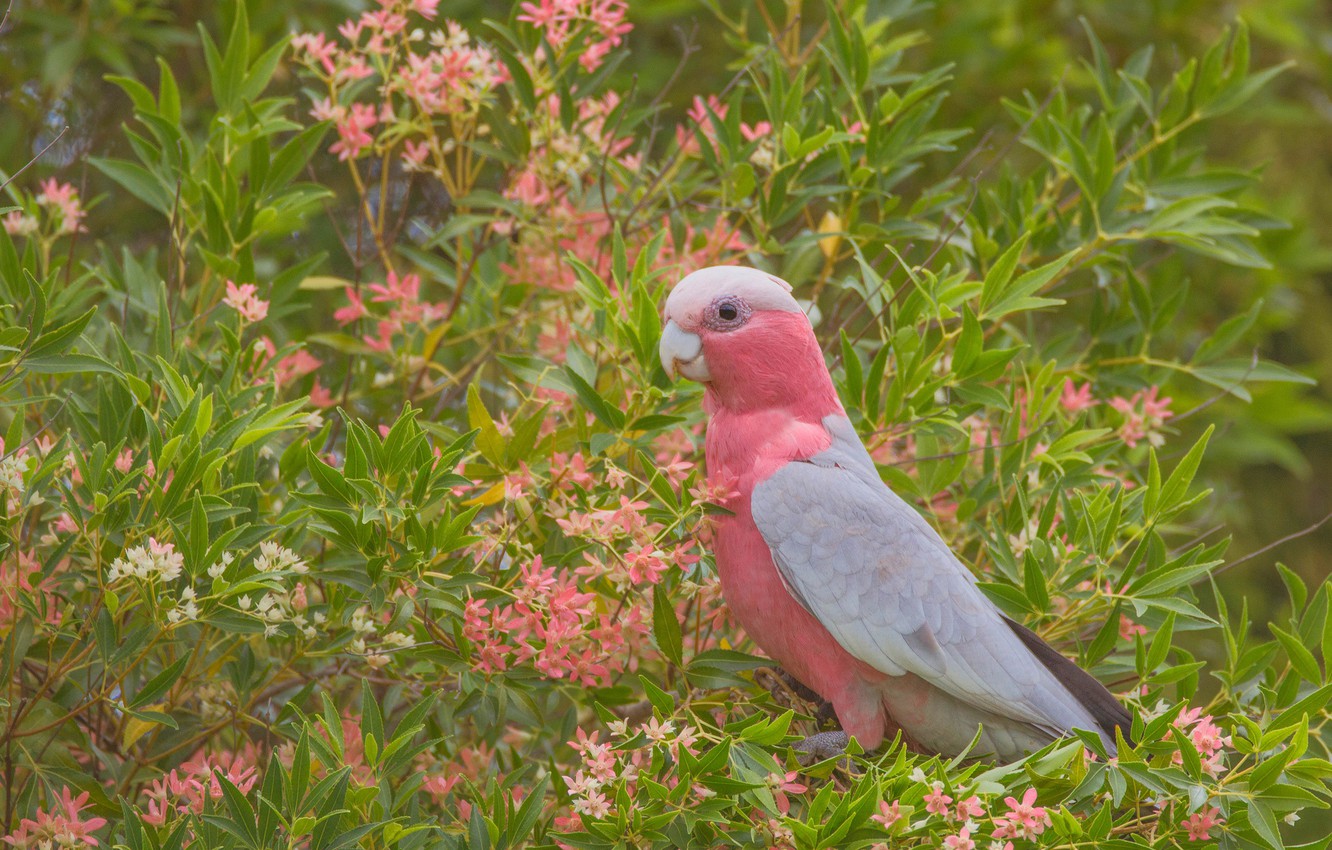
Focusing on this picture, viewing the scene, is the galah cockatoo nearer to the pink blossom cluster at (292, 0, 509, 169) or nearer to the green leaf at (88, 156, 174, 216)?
the pink blossom cluster at (292, 0, 509, 169)

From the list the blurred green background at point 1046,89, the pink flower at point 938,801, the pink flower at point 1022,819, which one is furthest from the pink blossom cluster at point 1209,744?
the blurred green background at point 1046,89

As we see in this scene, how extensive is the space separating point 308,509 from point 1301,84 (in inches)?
188

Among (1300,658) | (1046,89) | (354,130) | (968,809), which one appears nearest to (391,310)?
(354,130)

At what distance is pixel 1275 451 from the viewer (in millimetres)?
4316

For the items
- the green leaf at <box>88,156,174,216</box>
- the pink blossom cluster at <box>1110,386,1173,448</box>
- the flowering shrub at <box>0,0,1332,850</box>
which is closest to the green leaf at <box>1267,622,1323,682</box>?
the flowering shrub at <box>0,0,1332,850</box>

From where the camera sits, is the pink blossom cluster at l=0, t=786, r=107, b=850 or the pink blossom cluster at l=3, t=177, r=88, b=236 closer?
the pink blossom cluster at l=0, t=786, r=107, b=850

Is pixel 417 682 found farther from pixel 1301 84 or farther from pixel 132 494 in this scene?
pixel 1301 84

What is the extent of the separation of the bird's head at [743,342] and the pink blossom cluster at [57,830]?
3.96ft

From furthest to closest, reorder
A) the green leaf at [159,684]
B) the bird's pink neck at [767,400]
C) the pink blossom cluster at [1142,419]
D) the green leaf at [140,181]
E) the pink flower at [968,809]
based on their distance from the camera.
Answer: the pink blossom cluster at [1142,419], the green leaf at [140,181], the bird's pink neck at [767,400], the green leaf at [159,684], the pink flower at [968,809]

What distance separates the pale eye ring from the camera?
222 cm

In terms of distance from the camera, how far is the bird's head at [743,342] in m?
2.22

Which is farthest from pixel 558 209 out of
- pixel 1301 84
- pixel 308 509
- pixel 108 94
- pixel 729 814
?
pixel 1301 84

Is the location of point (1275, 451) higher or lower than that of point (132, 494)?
lower

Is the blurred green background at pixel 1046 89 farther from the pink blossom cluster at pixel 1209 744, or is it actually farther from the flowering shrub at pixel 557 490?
the pink blossom cluster at pixel 1209 744
